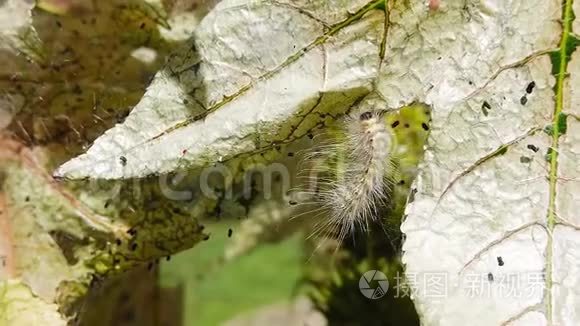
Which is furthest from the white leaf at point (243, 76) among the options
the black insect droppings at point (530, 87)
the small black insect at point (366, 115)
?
the black insect droppings at point (530, 87)

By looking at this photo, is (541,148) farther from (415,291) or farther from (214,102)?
(214,102)

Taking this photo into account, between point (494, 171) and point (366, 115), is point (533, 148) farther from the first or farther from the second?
point (366, 115)

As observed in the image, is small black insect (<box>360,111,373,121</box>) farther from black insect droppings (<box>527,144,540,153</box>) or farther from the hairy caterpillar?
black insect droppings (<box>527,144,540,153</box>)

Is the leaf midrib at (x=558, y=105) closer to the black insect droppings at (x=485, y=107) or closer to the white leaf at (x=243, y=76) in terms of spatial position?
Result: the black insect droppings at (x=485, y=107)

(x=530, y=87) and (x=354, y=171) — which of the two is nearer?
(x=530, y=87)

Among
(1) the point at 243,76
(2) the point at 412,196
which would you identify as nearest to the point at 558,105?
(2) the point at 412,196


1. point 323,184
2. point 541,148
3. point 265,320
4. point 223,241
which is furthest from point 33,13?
point 265,320
